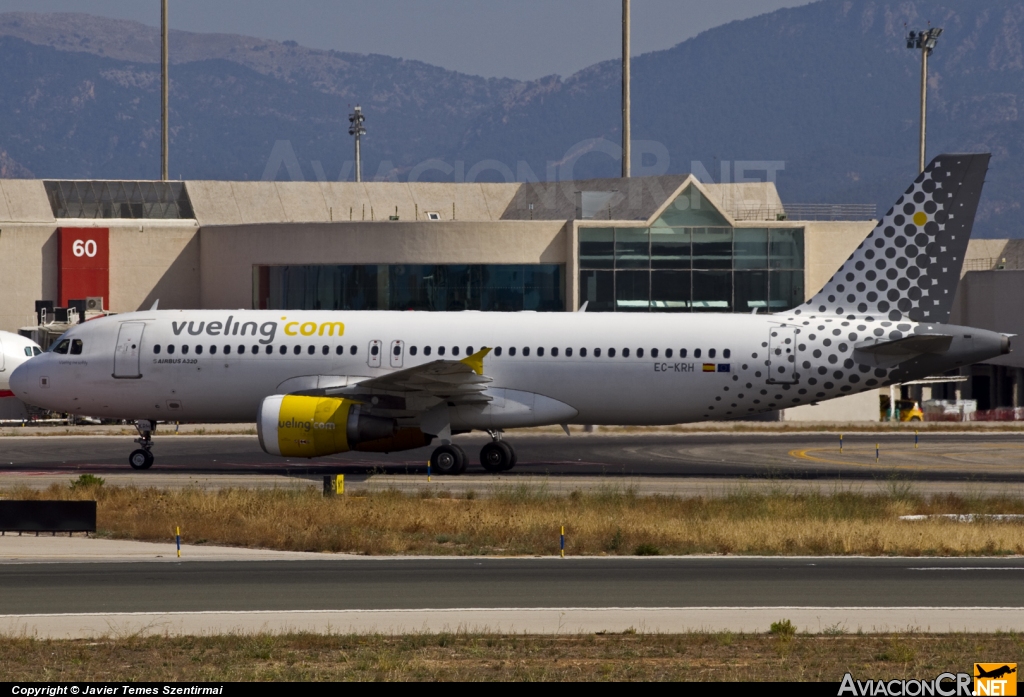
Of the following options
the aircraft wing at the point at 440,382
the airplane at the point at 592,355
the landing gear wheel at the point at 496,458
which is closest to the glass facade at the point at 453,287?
the landing gear wheel at the point at 496,458

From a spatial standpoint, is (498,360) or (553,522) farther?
(498,360)

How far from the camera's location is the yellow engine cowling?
3466cm

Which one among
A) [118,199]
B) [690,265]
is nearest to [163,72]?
[118,199]

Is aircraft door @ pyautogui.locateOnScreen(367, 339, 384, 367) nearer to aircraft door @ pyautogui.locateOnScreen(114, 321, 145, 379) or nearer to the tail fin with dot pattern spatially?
aircraft door @ pyautogui.locateOnScreen(114, 321, 145, 379)

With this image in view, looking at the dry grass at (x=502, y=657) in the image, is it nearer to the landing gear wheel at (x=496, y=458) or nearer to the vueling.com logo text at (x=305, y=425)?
the vueling.com logo text at (x=305, y=425)

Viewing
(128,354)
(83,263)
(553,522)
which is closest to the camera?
(553,522)

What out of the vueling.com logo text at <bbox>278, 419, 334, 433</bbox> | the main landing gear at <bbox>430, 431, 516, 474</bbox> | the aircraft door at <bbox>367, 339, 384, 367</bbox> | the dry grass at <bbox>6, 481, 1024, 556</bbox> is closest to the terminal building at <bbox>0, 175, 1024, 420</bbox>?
the main landing gear at <bbox>430, 431, 516, 474</bbox>

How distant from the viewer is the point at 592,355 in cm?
3694

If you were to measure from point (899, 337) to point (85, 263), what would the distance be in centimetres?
A: 4429

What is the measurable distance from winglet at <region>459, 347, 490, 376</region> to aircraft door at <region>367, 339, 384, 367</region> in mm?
2777

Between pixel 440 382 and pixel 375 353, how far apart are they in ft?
8.28

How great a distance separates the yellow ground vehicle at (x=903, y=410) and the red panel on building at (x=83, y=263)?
38327 millimetres

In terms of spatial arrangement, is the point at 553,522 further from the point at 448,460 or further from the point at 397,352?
the point at 397,352

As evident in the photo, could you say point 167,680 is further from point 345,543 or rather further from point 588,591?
point 345,543
